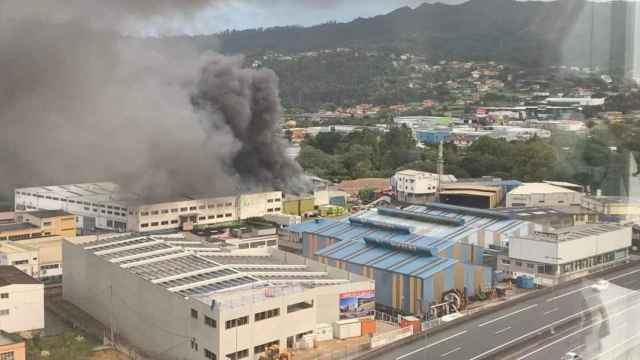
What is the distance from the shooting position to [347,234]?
6.21 metres

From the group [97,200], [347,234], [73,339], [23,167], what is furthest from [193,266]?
[23,167]

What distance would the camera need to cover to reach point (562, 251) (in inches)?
205

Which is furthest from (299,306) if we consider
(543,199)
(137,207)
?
(543,199)

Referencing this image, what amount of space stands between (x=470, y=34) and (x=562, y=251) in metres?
19.4

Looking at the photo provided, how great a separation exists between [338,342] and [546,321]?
1171 mm

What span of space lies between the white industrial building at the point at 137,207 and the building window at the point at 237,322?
4094 mm

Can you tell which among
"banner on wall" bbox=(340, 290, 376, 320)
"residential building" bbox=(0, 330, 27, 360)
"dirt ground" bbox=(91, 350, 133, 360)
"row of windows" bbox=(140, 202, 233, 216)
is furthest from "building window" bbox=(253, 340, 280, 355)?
"row of windows" bbox=(140, 202, 233, 216)

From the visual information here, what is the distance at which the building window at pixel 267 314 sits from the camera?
3873 millimetres

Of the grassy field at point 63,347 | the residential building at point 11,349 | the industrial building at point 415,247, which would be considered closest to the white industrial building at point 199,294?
the grassy field at point 63,347

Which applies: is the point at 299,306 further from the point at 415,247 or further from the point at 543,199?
the point at 543,199

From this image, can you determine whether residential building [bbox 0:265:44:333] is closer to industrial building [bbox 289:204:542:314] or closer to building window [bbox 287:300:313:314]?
building window [bbox 287:300:313:314]

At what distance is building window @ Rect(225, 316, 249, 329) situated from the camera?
3737 mm

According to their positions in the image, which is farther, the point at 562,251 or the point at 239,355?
the point at 562,251

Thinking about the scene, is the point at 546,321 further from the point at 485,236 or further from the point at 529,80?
the point at 529,80
